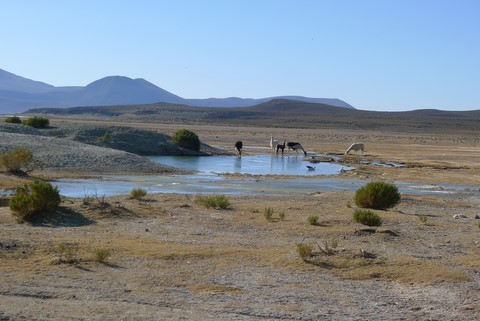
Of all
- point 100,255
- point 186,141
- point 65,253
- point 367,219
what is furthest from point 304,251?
point 186,141

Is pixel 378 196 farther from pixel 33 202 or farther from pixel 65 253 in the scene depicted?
pixel 65 253

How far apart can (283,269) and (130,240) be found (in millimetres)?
3463

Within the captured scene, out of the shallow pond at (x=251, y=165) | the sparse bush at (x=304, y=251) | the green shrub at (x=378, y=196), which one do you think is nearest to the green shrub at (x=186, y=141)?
the shallow pond at (x=251, y=165)

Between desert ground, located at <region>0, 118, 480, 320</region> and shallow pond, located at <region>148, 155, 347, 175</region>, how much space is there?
52.7ft

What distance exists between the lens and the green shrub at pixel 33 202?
15594 mm

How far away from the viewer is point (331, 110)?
183625mm

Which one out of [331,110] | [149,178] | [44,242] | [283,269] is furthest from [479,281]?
[331,110]

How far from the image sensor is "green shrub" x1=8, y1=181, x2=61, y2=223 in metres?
15.6

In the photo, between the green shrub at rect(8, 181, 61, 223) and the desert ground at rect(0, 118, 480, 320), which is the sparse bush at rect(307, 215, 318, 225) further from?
the green shrub at rect(8, 181, 61, 223)

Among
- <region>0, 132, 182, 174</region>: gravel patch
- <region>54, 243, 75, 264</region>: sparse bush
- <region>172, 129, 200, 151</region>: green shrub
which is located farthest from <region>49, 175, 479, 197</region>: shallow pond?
<region>172, 129, 200, 151</region>: green shrub

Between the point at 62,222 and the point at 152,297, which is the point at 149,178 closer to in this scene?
the point at 62,222

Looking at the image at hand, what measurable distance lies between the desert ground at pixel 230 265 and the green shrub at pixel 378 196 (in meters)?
0.76

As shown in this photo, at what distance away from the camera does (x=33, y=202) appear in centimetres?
1578

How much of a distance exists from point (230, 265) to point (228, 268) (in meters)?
0.19
